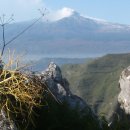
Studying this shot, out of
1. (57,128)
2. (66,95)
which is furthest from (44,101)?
(66,95)

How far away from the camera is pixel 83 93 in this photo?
199875 mm

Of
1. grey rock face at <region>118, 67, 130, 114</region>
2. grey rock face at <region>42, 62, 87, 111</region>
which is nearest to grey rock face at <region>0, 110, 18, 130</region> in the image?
grey rock face at <region>42, 62, 87, 111</region>

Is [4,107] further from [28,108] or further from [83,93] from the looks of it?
[83,93]

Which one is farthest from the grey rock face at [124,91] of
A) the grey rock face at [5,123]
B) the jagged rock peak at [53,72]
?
the grey rock face at [5,123]

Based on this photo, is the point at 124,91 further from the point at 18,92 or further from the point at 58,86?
the point at 18,92

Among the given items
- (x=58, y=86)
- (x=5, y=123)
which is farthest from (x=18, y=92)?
(x=58, y=86)

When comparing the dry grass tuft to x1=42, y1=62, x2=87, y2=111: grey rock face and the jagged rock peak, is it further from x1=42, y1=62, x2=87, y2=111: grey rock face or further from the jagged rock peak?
the jagged rock peak

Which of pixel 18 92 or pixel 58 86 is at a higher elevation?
pixel 18 92

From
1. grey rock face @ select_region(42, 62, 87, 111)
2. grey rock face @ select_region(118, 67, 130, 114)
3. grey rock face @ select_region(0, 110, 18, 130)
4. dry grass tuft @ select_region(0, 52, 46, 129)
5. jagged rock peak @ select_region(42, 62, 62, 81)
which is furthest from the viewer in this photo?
grey rock face @ select_region(118, 67, 130, 114)

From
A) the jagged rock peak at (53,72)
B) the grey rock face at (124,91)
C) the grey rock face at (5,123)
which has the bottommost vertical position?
the grey rock face at (124,91)

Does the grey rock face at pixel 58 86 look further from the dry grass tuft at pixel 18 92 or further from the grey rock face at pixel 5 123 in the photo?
the grey rock face at pixel 5 123

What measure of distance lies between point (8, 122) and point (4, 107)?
1.32ft

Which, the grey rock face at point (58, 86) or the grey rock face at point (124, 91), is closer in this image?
the grey rock face at point (58, 86)

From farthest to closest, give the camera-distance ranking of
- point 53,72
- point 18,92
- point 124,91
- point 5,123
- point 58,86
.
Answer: point 124,91 → point 53,72 → point 58,86 → point 18,92 → point 5,123
